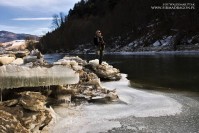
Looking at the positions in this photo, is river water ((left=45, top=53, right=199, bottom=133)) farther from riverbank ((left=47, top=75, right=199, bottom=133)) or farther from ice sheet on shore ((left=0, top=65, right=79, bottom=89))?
ice sheet on shore ((left=0, top=65, right=79, bottom=89))

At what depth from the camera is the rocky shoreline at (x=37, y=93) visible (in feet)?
30.5

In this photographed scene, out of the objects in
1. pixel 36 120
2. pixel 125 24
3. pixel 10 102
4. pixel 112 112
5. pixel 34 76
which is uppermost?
pixel 125 24

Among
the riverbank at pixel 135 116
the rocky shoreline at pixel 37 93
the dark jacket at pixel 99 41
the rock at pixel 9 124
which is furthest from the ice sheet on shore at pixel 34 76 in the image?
the dark jacket at pixel 99 41

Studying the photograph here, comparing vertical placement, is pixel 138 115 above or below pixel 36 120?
below

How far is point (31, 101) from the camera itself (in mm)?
10070

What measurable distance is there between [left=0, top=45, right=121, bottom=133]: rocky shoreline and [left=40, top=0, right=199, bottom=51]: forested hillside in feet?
167

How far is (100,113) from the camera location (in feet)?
37.9

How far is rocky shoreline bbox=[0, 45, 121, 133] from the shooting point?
929 cm

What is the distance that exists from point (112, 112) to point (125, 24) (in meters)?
103

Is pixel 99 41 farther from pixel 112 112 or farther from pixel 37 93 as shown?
pixel 37 93

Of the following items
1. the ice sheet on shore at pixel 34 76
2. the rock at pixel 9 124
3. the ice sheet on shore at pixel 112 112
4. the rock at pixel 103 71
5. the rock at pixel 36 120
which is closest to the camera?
the rock at pixel 9 124

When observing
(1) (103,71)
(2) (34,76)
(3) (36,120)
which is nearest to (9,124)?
(3) (36,120)

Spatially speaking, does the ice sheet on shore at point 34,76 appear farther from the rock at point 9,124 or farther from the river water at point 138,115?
the rock at point 9,124

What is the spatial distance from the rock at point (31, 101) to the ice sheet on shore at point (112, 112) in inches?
28.7
